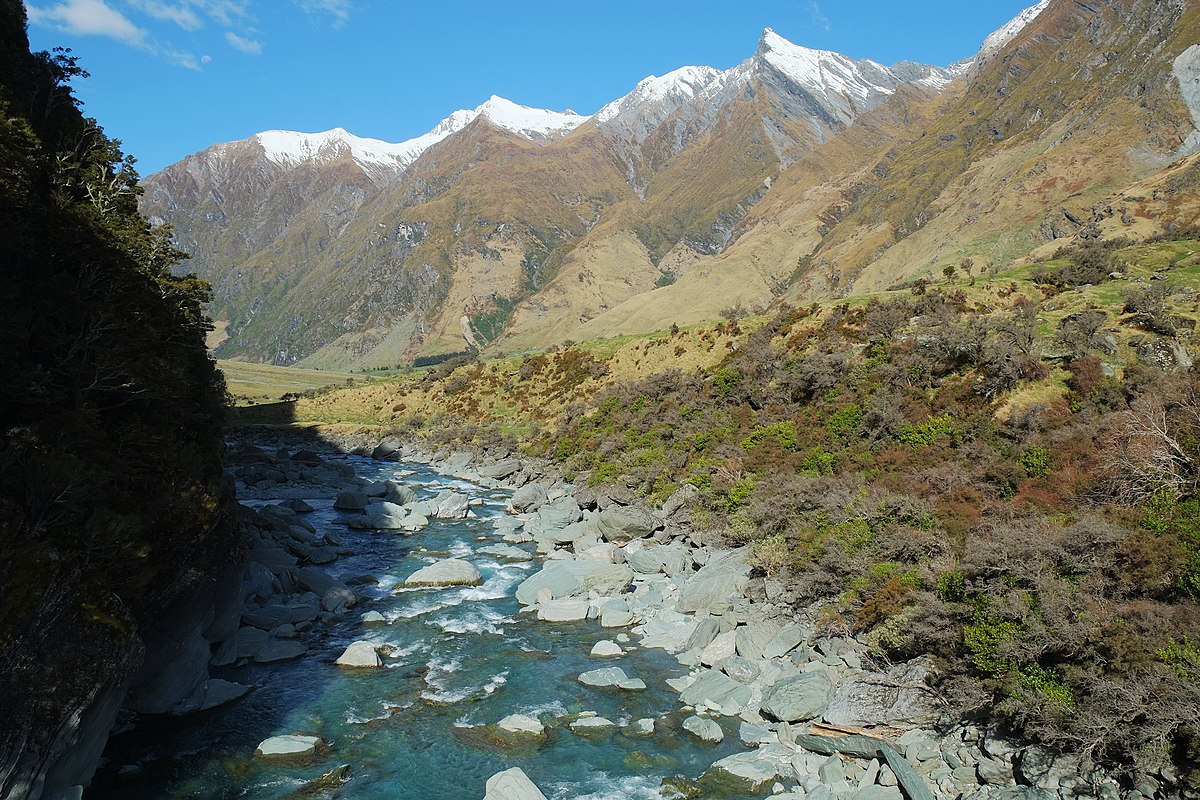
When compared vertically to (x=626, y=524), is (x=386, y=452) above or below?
below

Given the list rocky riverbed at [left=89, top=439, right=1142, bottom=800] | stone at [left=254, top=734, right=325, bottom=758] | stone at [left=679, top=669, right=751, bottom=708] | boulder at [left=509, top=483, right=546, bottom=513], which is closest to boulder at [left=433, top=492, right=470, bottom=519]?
boulder at [left=509, top=483, right=546, bottom=513]

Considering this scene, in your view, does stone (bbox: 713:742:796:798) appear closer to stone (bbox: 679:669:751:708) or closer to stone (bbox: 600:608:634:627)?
stone (bbox: 679:669:751:708)

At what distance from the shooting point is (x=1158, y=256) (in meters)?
41.5

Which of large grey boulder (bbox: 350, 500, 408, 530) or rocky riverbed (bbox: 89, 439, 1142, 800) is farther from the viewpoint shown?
large grey boulder (bbox: 350, 500, 408, 530)

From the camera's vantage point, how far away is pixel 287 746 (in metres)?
16.7

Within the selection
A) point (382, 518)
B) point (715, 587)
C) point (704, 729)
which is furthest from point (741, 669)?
point (382, 518)

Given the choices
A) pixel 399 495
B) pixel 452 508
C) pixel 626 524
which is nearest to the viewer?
pixel 626 524

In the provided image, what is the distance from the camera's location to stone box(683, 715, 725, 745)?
56.5 feet

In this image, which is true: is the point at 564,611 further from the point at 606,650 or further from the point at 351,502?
the point at 351,502

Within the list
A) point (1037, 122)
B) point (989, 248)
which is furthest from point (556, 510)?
point (1037, 122)

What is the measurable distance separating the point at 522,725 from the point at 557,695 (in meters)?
2.16

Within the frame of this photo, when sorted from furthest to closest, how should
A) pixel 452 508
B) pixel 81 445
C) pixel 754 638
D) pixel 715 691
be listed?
1. pixel 452 508
2. pixel 754 638
3. pixel 715 691
4. pixel 81 445

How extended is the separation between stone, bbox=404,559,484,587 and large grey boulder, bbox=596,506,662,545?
7450 mm

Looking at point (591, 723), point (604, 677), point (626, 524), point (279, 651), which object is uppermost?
point (626, 524)
